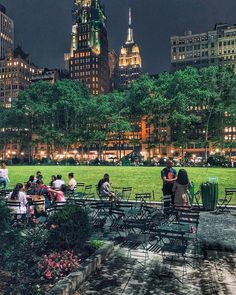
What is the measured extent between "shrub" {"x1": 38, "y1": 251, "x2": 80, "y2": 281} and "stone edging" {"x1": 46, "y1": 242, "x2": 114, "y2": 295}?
0.23m

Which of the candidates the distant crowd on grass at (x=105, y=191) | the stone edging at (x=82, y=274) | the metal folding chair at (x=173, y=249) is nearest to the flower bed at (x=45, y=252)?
the stone edging at (x=82, y=274)

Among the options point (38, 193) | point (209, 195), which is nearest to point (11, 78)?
point (38, 193)

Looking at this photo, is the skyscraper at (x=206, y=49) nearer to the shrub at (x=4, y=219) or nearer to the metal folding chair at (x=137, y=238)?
the metal folding chair at (x=137, y=238)

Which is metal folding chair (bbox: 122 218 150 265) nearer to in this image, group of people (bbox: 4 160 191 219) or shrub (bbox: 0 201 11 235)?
group of people (bbox: 4 160 191 219)

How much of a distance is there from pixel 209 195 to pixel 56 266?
10437 millimetres

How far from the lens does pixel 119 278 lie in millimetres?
7301

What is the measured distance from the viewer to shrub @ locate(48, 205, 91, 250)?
8141 millimetres

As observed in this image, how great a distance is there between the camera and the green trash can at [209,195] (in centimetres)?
1580

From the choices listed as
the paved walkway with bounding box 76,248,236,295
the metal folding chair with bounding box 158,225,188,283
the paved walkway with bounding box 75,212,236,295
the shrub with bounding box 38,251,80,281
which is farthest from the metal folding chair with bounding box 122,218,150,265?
the shrub with bounding box 38,251,80,281

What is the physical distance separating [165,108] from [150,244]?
210 ft

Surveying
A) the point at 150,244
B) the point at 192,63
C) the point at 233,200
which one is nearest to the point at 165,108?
the point at 233,200

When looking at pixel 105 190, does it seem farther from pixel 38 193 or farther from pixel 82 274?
pixel 82 274

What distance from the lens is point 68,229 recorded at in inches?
320

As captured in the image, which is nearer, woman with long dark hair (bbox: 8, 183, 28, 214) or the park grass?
woman with long dark hair (bbox: 8, 183, 28, 214)
